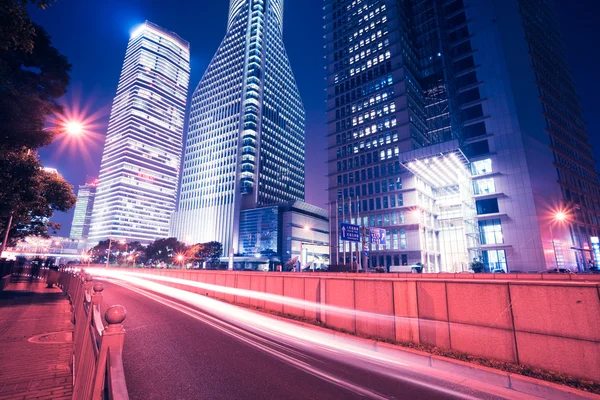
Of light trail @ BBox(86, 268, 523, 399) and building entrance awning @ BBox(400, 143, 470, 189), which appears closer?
light trail @ BBox(86, 268, 523, 399)

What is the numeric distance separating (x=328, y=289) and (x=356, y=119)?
80462mm

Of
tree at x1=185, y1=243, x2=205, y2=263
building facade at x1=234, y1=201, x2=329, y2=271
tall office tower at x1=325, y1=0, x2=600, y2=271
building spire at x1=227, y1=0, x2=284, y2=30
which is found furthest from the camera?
building spire at x1=227, y1=0, x2=284, y2=30

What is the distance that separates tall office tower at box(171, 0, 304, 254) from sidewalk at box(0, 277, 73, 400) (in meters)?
110

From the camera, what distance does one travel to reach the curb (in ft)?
17.0

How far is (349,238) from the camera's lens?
37.3m

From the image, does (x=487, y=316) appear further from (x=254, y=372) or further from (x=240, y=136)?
(x=240, y=136)

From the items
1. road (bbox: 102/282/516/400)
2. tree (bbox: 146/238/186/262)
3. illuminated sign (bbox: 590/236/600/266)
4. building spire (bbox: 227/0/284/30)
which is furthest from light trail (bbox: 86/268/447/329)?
building spire (bbox: 227/0/284/30)

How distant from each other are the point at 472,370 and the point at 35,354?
10.4m

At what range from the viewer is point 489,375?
6031 millimetres

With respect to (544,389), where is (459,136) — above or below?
above

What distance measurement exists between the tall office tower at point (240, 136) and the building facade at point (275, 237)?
6.37m

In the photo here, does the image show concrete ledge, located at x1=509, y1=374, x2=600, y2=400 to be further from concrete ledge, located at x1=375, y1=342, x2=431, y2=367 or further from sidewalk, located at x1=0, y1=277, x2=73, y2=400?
sidewalk, located at x1=0, y1=277, x2=73, y2=400

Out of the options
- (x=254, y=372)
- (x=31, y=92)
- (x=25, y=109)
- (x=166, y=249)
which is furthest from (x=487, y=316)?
(x=166, y=249)

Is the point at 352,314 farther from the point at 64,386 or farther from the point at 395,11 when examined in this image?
the point at 395,11
